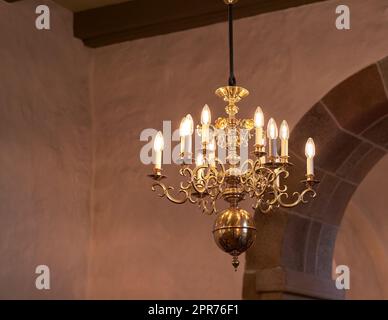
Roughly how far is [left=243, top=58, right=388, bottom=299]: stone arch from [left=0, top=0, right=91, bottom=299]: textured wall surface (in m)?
1.12

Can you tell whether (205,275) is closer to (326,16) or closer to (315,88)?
(315,88)

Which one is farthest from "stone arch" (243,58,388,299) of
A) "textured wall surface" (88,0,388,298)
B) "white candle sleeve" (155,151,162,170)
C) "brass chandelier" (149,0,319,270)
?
"white candle sleeve" (155,151,162,170)

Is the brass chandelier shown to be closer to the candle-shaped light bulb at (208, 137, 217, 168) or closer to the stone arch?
the candle-shaped light bulb at (208, 137, 217, 168)

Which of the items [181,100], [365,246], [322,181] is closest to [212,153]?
[322,181]

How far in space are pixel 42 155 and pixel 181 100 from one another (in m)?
0.87

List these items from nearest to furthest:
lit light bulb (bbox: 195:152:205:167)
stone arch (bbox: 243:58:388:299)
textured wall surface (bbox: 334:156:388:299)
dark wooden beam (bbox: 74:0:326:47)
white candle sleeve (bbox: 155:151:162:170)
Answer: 1. white candle sleeve (bbox: 155:151:162:170)
2. lit light bulb (bbox: 195:152:205:167)
3. stone arch (bbox: 243:58:388:299)
4. dark wooden beam (bbox: 74:0:326:47)
5. textured wall surface (bbox: 334:156:388:299)

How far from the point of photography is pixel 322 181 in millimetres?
5352

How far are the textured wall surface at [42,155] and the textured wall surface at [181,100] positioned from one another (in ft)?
0.49

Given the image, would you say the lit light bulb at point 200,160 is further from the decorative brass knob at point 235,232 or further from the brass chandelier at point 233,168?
the decorative brass knob at point 235,232

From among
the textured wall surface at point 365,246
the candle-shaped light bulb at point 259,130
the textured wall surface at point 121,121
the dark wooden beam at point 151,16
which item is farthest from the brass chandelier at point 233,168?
the textured wall surface at point 365,246

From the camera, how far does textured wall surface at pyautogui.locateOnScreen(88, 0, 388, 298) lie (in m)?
5.30

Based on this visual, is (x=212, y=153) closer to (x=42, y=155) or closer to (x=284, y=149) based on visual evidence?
(x=284, y=149)

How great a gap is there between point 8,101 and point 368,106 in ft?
6.46
